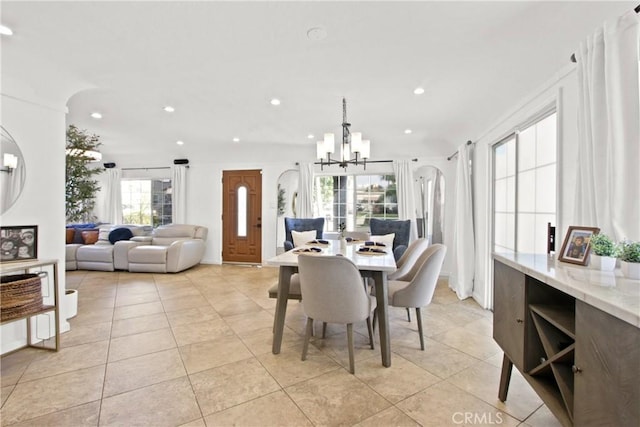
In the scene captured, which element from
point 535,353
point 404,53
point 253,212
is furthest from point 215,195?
point 535,353

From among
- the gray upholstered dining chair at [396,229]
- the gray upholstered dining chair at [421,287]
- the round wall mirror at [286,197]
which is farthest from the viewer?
the round wall mirror at [286,197]

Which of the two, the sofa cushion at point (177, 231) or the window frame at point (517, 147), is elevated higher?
the window frame at point (517, 147)

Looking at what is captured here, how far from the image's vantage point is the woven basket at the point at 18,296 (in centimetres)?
205

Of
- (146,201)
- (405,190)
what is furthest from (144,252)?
(405,190)

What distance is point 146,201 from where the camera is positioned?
700 centimetres

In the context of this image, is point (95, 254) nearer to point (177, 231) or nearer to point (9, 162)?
point (177, 231)

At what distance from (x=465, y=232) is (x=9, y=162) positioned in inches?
196

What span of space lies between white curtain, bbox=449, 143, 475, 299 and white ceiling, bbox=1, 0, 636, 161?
424mm

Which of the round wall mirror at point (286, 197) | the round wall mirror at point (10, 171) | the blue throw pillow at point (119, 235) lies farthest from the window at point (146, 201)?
the round wall mirror at point (10, 171)

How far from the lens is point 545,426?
1.59m

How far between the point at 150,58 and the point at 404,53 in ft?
6.64

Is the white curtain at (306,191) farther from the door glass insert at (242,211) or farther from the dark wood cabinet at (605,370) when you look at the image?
the dark wood cabinet at (605,370)

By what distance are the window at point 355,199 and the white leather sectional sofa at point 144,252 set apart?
2.72 meters

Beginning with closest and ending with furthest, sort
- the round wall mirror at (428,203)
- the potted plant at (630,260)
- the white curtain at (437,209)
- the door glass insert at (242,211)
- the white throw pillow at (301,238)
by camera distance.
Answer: the potted plant at (630,260) → the white throw pillow at (301,238) → the white curtain at (437,209) → the round wall mirror at (428,203) → the door glass insert at (242,211)
